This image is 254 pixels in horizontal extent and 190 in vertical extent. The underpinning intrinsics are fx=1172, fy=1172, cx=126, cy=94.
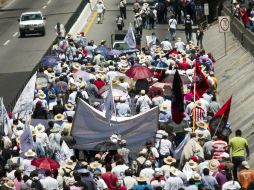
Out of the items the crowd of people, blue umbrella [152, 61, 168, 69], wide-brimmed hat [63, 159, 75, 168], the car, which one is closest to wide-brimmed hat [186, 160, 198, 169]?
the crowd of people

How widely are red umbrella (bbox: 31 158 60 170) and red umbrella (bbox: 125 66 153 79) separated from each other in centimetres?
1108

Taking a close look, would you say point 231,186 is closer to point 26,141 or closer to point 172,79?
point 26,141

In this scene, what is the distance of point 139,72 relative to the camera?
124 feet

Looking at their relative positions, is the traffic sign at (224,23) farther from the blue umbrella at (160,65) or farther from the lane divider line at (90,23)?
the lane divider line at (90,23)

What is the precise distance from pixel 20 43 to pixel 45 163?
3643cm

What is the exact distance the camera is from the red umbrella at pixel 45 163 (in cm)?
2658

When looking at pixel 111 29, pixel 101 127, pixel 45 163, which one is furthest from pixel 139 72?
pixel 111 29

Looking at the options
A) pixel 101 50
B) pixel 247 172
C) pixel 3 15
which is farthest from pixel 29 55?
pixel 247 172

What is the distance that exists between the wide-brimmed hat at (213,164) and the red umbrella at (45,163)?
3.48 meters

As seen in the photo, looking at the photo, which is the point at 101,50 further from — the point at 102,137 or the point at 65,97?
the point at 102,137

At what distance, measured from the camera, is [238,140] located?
28141 millimetres

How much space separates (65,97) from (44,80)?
1.32 metres

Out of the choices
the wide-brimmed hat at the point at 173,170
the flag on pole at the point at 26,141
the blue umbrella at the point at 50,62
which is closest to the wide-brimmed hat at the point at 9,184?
the flag on pole at the point at 26,141

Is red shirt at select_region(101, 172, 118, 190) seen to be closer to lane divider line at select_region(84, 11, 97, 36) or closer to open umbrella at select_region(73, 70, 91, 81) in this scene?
open umbrella at select_region(73, 70, 91, 81)
